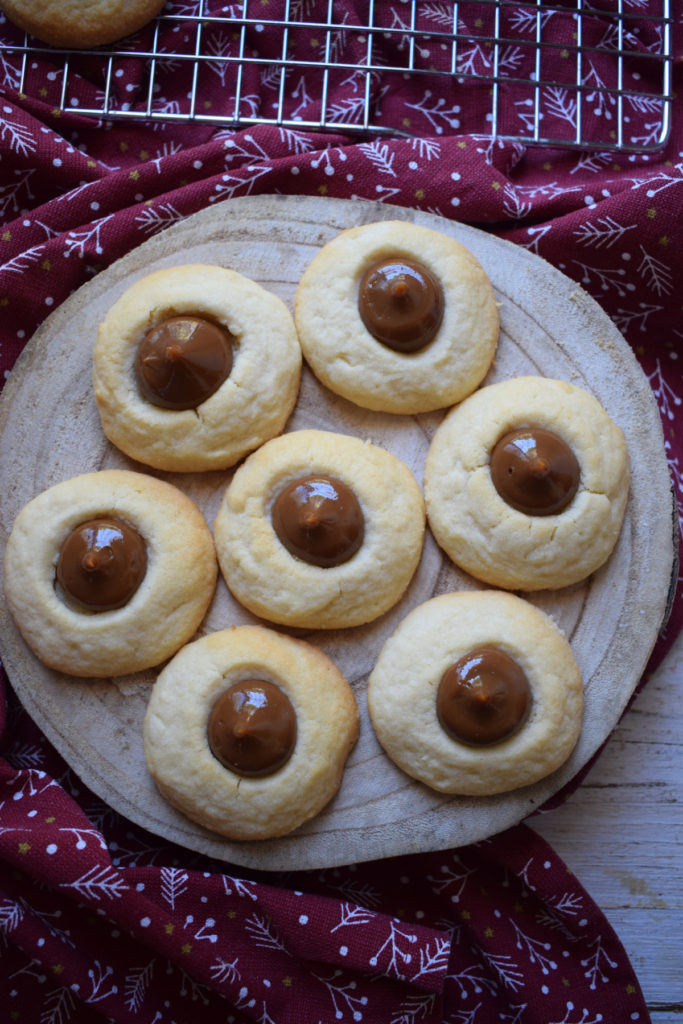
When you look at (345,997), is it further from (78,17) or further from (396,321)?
(78,17)

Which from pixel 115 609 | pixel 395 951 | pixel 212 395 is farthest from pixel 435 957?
pixel 212 395

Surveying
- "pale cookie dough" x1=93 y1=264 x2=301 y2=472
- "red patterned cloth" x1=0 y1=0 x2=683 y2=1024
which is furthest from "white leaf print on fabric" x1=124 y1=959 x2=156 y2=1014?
"pale cookie dough" x1=93 y1=264 x2=301 y2=472

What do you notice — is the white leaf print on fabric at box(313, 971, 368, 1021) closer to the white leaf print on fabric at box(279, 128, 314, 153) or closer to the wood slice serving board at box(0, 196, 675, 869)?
the wood slice serving board at box(0, 196, 675, 869)

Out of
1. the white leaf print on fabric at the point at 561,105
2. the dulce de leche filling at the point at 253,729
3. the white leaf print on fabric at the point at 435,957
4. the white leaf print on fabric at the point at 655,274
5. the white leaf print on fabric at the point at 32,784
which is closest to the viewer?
the dulce de leche filling at the point at 253,729

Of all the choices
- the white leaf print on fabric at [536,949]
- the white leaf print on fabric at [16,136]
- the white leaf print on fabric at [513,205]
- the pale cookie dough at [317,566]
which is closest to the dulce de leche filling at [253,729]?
the pale cookie dough at [317,566]

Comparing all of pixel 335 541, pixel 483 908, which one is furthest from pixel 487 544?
pixel 483 908

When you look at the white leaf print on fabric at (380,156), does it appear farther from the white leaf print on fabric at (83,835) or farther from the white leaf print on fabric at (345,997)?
the white leaf print on fabric at (345,997)
